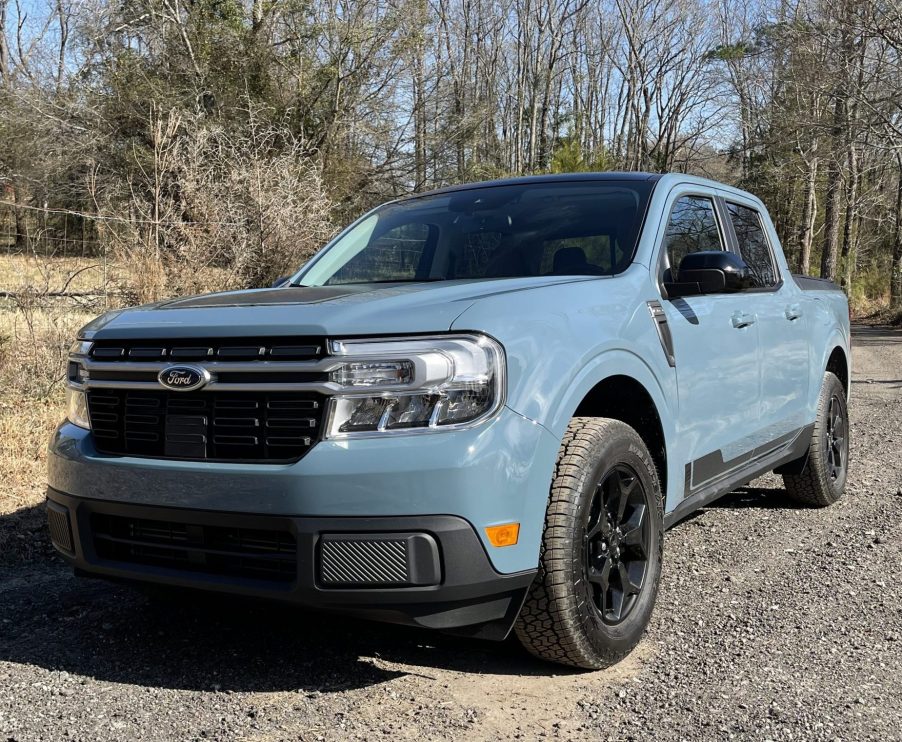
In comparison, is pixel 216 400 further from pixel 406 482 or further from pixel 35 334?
pixel 35 334

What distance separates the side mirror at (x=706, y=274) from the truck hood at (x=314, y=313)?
606mm

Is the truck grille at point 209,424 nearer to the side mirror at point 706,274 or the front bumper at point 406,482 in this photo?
the front bumper at point 406,482

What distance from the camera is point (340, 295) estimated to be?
3.21 meters

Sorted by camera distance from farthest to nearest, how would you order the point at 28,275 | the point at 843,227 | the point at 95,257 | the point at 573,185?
the point at 843,227
the point at 95,257
the point at 28,275
the point at 573,185

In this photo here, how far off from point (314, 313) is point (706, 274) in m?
1.77

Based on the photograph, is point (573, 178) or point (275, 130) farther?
point (275, 130)

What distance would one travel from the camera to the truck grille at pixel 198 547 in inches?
108

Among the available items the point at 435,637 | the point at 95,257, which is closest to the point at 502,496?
the point at 435,637

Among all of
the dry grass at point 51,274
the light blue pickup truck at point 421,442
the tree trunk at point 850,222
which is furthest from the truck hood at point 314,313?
the tree trunk at point 850,222

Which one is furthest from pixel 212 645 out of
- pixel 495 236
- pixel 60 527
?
pixel 495 236

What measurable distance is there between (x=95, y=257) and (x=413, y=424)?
7.38m

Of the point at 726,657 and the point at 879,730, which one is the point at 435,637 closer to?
the point at 726,657

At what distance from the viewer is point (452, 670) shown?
3.23 m

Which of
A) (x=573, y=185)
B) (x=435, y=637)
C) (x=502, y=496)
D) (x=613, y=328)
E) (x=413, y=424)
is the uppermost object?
(x=573, y=185)
